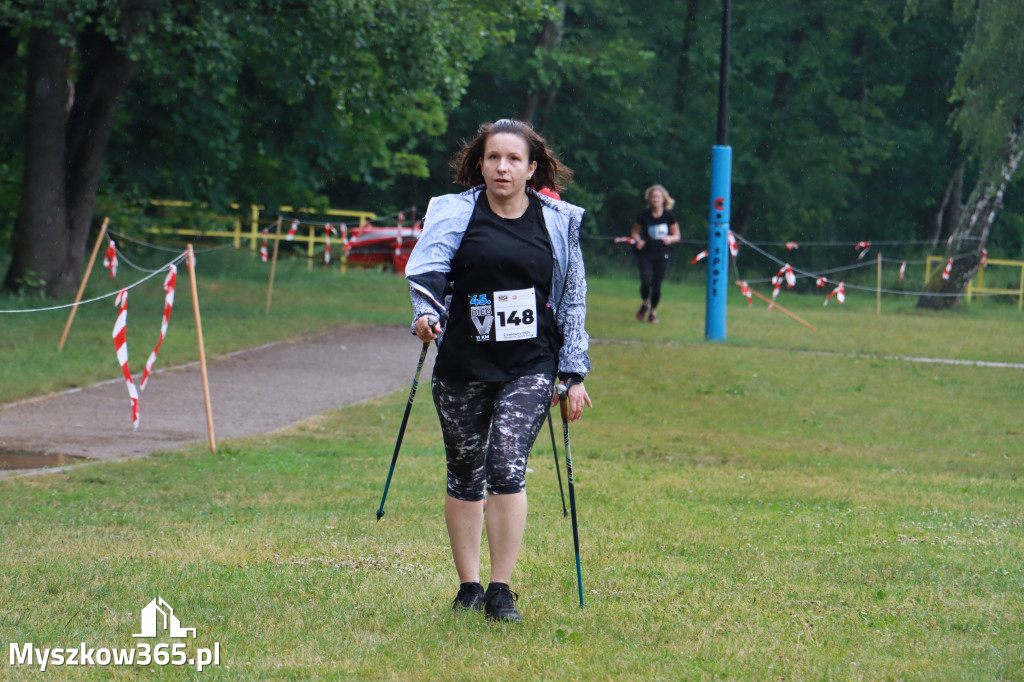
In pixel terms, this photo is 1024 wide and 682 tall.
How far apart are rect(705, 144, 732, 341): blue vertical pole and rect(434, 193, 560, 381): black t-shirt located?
13612 mm

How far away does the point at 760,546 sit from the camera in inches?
254

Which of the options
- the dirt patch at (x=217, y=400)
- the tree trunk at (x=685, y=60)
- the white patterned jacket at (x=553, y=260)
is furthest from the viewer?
the tree trunk at (x=685, y=60)

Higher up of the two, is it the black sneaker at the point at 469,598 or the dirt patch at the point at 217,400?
the black sneaker at the point at 469,598

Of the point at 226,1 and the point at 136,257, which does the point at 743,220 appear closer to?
the point at 136,257

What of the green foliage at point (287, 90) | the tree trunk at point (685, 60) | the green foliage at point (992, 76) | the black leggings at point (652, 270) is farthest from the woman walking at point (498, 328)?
the tree trunk at point (685, 60)

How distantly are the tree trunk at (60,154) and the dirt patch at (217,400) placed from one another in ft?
16.7

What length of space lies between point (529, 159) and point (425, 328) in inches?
34.0

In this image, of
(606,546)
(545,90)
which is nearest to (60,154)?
(606,546)

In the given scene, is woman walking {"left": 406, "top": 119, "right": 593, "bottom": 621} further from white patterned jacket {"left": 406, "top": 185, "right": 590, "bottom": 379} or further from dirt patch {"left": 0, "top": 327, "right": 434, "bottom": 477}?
dirt patch {"left": 0, "top": 327, "right": 434, "bottom": 477}

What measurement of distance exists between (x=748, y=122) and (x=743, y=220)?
341 cm

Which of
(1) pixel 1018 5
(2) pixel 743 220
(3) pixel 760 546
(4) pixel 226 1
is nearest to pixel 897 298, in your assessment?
(1) pixel 1018 5

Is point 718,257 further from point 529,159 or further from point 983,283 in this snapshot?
point 983,283

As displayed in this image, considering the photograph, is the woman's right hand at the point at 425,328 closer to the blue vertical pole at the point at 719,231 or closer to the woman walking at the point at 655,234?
the blue vertical pole at the point at 719,231

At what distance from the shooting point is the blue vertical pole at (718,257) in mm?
18281
